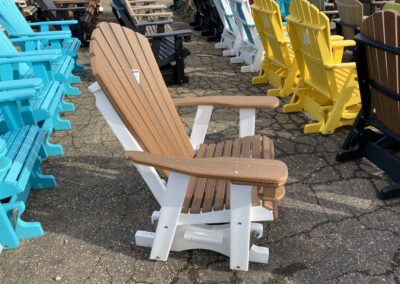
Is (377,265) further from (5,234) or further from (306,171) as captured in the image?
(5,234)

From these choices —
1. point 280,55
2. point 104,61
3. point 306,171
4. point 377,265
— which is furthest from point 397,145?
point 104,61

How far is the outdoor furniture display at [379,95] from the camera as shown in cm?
214

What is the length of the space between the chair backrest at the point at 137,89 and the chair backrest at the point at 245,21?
2690 millimetres

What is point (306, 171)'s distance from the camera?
2.84 m

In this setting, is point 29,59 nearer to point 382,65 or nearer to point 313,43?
point 313,43

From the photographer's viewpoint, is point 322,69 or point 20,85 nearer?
point 20,85

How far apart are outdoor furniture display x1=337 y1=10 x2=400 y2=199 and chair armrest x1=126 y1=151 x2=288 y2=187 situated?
116 cm

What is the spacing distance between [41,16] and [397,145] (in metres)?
6.88

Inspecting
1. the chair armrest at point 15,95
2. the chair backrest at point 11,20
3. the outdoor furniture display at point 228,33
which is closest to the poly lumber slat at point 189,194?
the chair armrest at point 15,95

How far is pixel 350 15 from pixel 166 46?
2464 millimetres

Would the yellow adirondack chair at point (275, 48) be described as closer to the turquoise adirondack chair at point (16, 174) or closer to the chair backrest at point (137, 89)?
the chair backrest at point (137, 89)

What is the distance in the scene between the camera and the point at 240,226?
1708 millimetres

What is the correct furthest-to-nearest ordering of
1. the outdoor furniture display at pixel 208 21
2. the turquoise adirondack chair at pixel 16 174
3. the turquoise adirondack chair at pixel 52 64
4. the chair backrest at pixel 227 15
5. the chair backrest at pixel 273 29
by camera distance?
the outdoor furniture display at pixel 208 21, the chair backrest at pixel 227 15, the chair backrest at pixel 273 29, the turquoise adirondack chair at pixel 52 64, the turquoise adirondack chair at pixel 16 174

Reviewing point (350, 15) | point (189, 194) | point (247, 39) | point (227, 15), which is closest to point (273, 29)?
point (247, 39)
